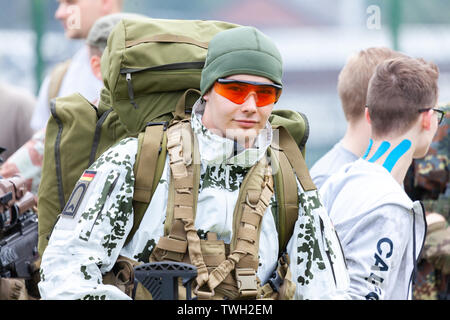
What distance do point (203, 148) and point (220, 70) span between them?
0.29m

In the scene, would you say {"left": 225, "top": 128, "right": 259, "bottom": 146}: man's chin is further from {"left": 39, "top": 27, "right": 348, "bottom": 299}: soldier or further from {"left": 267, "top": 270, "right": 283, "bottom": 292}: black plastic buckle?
{"left": 267, "top": 270, "right": 283, "bottom": 292}: black plastic buckle

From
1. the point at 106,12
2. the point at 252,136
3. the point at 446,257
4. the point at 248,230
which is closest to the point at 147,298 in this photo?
the point at 248,230

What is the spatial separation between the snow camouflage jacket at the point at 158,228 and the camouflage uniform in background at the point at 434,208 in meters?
2.16

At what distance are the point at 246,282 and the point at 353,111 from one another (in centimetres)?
196

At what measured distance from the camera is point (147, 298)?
3070 millimetres

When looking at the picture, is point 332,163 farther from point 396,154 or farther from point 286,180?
point 286,180

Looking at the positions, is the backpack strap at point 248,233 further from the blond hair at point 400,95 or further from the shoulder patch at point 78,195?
the blond hair at point 400,95

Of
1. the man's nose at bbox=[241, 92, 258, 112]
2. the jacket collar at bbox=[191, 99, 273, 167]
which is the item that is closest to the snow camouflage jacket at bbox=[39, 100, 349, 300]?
the jacket collar at bbox=[191, 99, 273, 167]

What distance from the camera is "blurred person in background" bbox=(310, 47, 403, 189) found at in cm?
486

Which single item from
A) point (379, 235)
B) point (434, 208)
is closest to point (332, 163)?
point (434, 208)

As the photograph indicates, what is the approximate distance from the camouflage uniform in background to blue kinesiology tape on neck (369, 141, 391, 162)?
4.50ft

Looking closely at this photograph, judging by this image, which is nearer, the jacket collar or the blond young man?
the jacket collar

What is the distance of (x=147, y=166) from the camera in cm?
325
